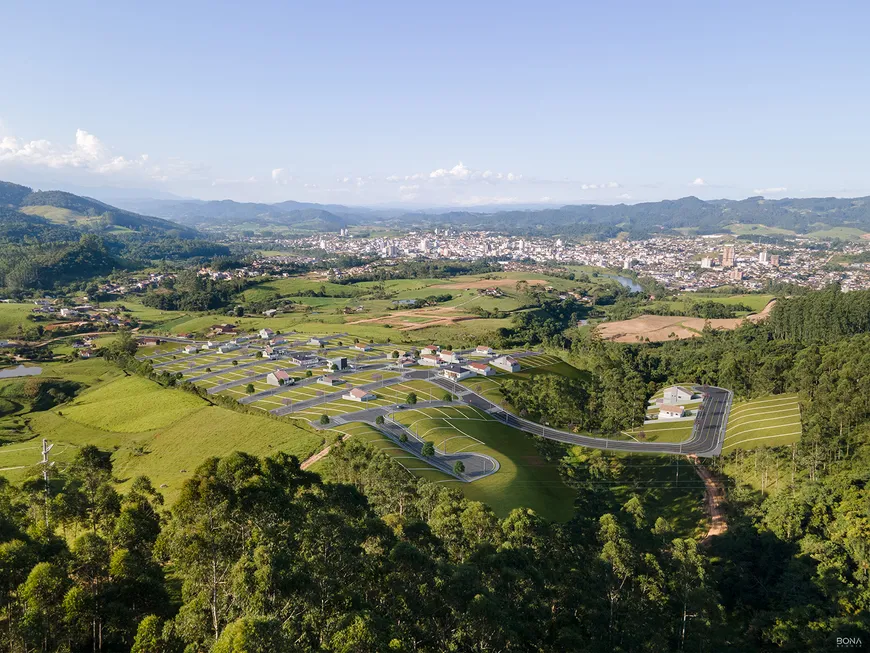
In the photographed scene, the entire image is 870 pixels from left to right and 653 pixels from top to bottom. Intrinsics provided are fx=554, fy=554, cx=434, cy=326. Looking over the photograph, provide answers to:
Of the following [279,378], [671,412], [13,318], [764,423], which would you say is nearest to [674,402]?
[671,412]

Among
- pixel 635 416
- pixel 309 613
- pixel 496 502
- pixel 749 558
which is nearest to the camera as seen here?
pixel 309 613

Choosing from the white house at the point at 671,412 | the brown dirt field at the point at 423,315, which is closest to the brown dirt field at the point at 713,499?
the white house at the point at 671,412

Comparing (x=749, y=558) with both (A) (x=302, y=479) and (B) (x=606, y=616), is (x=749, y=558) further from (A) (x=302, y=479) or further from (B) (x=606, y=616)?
(A) (x=302, y=479)

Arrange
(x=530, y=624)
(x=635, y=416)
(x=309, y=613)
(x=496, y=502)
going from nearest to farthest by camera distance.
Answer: (x=309, y=613) < (x=530, y=624) < (x=496, y=502) < (x=635, y=416)

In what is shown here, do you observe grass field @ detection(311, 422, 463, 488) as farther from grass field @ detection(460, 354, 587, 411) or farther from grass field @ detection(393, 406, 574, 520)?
grass field @ detection(460, 354, 587, 411)

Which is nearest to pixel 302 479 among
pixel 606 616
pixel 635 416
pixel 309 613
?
pixel 309 613

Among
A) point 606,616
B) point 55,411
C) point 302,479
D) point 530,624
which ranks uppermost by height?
point 302,479

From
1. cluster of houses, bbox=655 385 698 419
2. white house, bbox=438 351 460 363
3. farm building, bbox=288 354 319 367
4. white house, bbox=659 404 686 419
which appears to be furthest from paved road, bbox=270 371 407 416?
cluster of houses, bbox=655 385 698 419
